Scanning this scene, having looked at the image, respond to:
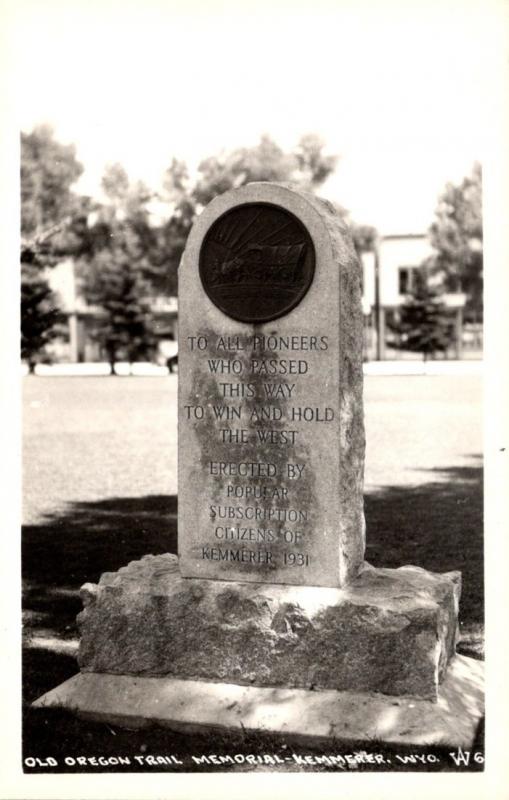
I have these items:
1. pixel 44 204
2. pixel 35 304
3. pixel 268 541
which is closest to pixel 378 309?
pixel 35 304

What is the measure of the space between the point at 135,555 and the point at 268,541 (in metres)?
2.95

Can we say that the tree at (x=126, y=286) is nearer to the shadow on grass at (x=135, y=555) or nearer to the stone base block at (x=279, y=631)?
the shadow on grass at (x=135, y=555)

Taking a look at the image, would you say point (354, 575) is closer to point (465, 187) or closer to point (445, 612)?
point (445, 612)

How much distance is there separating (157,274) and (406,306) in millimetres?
11076

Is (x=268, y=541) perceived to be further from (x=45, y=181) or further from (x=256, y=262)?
(x=45, y=181)

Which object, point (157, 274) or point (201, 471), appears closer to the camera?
point (201, 471)

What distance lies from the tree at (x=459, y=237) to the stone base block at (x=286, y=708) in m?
34.5

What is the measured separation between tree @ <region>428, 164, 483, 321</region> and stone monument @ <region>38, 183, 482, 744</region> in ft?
111

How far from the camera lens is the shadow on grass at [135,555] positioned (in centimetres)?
488

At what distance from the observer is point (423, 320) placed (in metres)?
42.2

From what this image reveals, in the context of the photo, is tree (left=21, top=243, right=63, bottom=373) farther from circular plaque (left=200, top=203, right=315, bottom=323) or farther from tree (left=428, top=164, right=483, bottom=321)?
circular plaque (left=200, top=203, right=315, bottom=323)

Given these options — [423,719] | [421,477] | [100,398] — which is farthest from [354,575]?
[100,398]

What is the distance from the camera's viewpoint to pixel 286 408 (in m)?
5.27

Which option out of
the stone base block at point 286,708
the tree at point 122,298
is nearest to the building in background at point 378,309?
the tree at point 122,298
